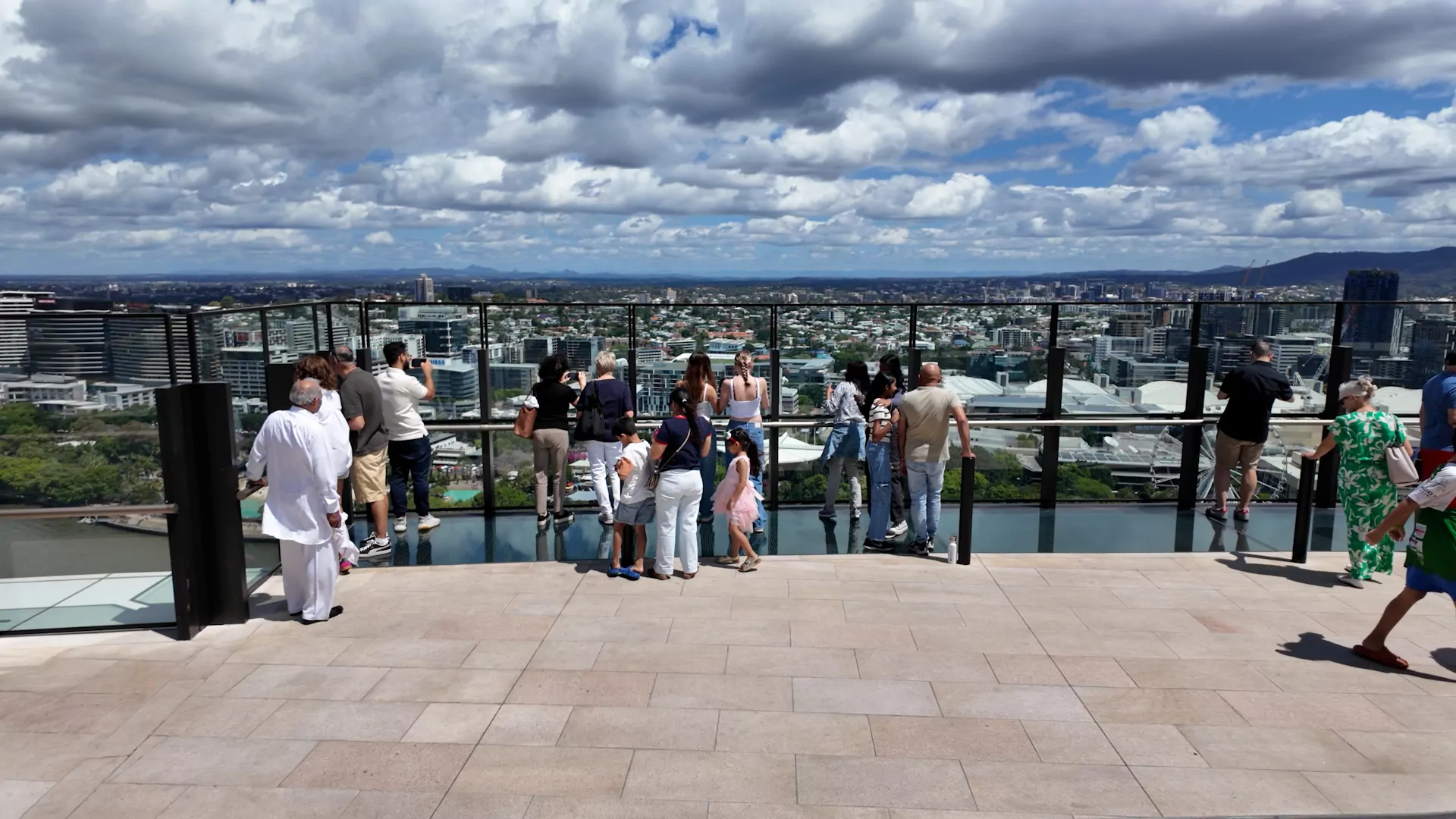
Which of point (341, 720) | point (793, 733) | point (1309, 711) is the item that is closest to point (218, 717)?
point (341, 720)

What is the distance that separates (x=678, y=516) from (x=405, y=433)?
→ 2.83m

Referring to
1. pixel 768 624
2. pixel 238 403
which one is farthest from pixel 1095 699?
pixel 238 403

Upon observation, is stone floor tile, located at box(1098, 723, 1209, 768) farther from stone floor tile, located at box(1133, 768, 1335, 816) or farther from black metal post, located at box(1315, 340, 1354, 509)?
black metal post, located at box(1315, 340, 1354, 509)

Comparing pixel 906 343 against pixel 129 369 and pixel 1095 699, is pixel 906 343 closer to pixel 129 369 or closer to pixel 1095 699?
pixel 1095 699

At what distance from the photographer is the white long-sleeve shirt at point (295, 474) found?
Answer: 6203 mm

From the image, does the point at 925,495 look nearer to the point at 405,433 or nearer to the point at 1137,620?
the point at 1137,620

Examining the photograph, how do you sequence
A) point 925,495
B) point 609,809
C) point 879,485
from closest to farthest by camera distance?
point 609,809, point 925,495, point 879,485

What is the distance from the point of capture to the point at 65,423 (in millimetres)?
6051

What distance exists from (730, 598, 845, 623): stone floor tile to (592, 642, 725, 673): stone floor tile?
2.21ft

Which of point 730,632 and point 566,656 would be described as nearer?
point 566,656

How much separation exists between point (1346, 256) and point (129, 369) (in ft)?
75.9

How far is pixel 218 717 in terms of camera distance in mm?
5113

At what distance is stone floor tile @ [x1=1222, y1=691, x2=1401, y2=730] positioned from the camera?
505cm

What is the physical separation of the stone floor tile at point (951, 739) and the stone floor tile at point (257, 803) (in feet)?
8.68
